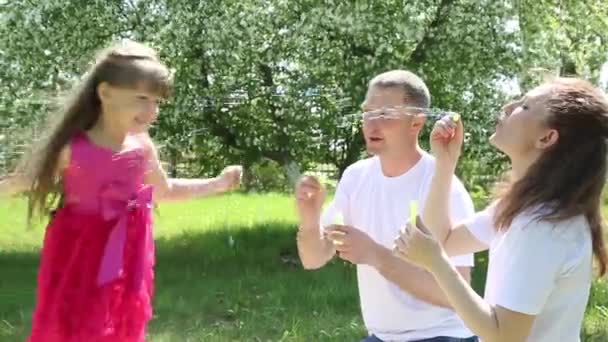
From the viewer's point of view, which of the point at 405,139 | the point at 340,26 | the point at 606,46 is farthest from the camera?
the point at 606,46

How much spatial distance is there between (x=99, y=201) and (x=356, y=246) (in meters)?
0.83

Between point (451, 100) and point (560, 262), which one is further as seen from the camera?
point (451, 100)

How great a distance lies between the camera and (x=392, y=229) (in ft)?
8.95

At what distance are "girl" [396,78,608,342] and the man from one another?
54 centimetres

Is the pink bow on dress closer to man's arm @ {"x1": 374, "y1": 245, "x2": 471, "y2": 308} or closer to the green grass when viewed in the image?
man's arm @ {"x1": 374, "y1": 245, "x2": 471, "y2": 308}

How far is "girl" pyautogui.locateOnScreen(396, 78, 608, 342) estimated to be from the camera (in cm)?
193

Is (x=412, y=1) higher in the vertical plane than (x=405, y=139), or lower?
higher

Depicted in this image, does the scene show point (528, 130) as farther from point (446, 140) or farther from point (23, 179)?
point (23, 179)

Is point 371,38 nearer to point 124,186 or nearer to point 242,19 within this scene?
point 242,19

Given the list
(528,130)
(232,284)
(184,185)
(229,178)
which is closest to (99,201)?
(184,185)

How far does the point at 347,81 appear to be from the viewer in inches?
293

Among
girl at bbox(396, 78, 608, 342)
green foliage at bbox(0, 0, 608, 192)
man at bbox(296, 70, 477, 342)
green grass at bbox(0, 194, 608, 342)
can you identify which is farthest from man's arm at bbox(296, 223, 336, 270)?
green foliage at bbox(0, 0, 608, 192)

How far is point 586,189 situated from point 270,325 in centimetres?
354

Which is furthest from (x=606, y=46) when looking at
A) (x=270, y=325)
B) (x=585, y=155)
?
(x=585, y=155)
